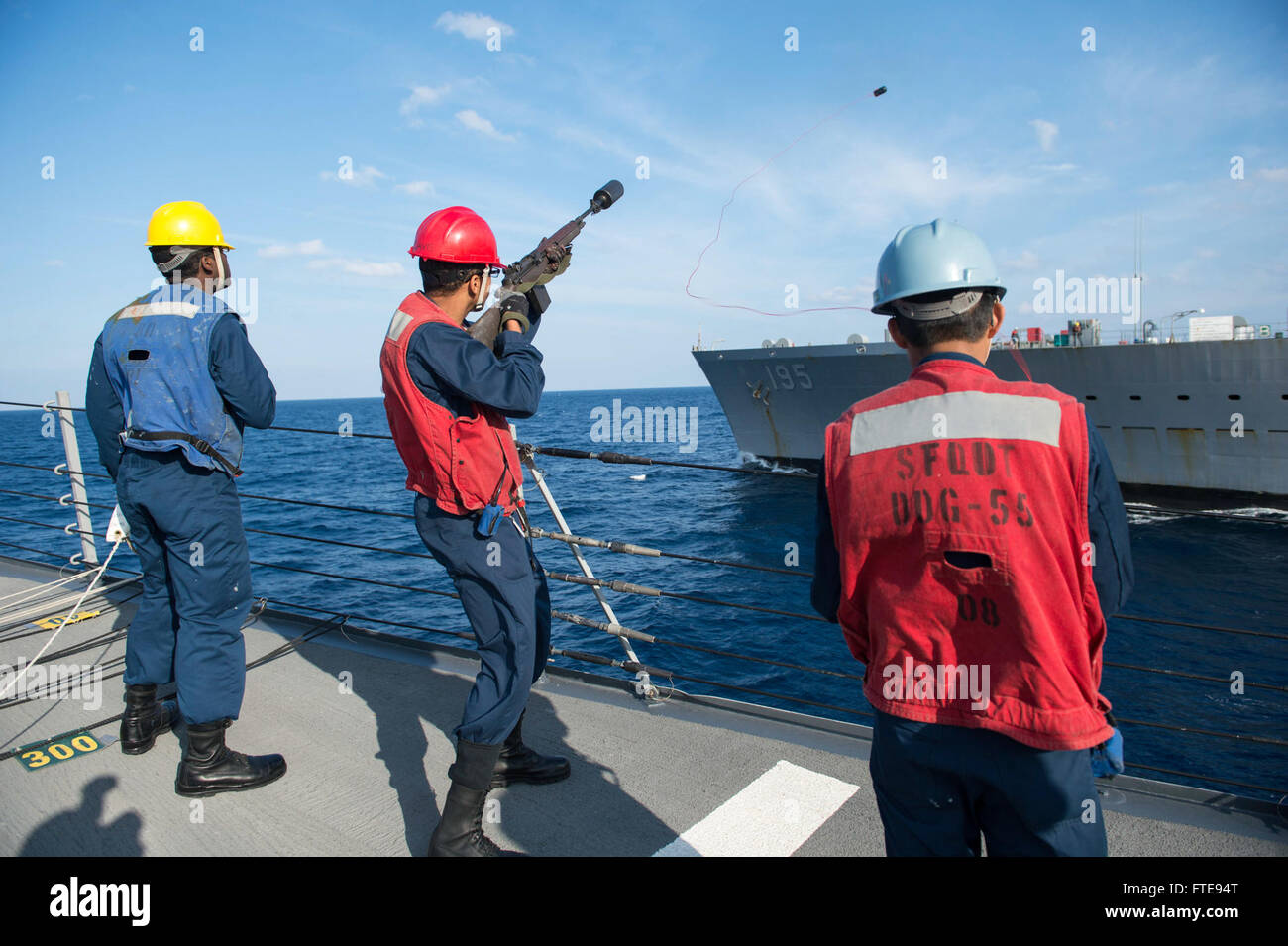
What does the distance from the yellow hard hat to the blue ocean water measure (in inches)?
88.1

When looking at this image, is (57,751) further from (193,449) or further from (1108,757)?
(1108,757)

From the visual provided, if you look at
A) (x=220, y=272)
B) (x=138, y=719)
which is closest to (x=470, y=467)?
(x=220, y=272)

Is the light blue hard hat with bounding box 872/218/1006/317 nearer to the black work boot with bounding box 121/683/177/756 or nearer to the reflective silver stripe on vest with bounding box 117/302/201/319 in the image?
the reflective silver stripe on vest with bounding box 117/302/201/319

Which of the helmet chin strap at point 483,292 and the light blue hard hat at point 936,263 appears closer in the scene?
the light blue hard hat at point 936,263

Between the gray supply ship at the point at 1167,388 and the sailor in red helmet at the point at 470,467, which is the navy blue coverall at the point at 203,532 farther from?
the gray supply ship at the point at 1167,388

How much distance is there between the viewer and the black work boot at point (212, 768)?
113 inches

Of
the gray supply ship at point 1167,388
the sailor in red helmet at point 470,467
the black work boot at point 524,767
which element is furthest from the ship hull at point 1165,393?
the sailor in red helmet at point 470,467

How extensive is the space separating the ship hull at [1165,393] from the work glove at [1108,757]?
947 inches

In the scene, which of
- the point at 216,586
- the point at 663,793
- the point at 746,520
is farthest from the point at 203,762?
the point at 746,520

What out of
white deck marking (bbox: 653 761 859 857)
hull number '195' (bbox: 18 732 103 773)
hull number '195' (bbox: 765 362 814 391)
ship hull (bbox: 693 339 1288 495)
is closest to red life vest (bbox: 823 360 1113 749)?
white deck marking (bbox: 653 761 859 857)

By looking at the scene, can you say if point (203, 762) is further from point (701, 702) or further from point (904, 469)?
point (904, 469)
